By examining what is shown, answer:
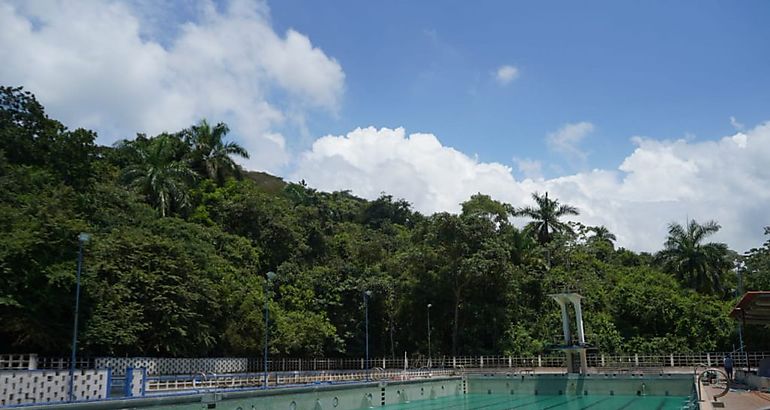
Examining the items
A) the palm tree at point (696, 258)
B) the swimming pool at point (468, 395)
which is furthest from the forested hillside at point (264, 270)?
the swimming pool at point (468, 395)

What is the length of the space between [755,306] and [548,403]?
10.1m

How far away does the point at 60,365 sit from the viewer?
24984 millimetres

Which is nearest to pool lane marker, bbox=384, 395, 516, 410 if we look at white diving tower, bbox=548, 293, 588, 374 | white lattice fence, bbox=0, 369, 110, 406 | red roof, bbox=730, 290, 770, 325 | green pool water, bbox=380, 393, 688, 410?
green pool water, bbox=380, 393, 688, 410

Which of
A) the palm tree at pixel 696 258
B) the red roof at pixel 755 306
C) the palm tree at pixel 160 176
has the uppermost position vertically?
the palm tree at pixel 160 176

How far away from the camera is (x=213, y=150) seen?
52031 millimetres

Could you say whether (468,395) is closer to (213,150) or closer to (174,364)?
(174,364)

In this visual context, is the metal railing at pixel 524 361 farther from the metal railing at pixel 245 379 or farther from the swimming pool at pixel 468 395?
the metal railing at pixel 245 379

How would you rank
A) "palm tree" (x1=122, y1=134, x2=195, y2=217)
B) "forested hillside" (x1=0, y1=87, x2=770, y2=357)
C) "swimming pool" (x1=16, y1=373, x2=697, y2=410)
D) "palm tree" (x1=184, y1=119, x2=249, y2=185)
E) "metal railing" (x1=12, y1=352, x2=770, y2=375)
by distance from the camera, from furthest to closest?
"palm tree" (x1=184, y1=119, x2=249, y2=185), "palm tree" (x1=122, y1=134, x2=195, y2=217), "metal railing" (x1=12, y1=352, x2=770, y2=375), "forested hillside" (x1=0, y1=87, x2=770, y2=357), "swimming pool" (x1=16, y1=373, x2=697, y2=410)

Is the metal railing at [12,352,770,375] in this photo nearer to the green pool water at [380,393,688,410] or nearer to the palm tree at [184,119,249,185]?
the green pool water at [380,393,688,410]

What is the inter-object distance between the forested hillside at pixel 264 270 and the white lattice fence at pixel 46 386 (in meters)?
6.49

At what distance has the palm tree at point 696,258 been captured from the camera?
4966 cm

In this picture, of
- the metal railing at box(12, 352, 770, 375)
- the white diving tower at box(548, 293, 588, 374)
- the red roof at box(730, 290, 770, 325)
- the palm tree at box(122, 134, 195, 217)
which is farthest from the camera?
the palm tree at box(122, 134, 195, 217)

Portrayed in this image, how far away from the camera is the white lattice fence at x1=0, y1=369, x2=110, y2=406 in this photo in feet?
51.7

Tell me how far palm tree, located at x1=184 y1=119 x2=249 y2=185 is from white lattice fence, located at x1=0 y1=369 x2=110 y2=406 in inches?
1335
